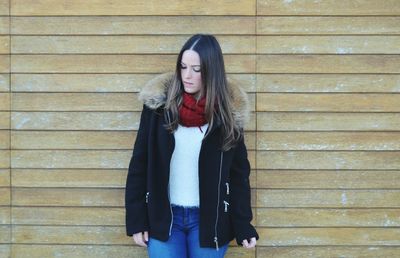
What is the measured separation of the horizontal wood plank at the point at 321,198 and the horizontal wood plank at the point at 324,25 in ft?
3.26

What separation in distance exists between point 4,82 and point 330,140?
2.08 metres

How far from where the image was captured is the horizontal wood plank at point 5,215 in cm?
390

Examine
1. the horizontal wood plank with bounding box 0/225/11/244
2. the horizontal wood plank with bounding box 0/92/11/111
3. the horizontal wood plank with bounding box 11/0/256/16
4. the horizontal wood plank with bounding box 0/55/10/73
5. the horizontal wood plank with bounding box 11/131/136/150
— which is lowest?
the horizontal wood plank with bounding box 0/225/11/244

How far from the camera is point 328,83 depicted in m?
3.81

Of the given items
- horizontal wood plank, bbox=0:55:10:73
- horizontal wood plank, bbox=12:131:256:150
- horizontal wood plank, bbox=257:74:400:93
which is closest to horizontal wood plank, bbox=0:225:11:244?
horizontal wood plank, bbox=12:131:256:150

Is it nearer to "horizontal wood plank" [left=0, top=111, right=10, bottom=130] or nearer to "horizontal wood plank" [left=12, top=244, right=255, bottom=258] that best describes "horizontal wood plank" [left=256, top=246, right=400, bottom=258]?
"horizontal wood plank" [left=12, top=244, right=255, bottom=258]

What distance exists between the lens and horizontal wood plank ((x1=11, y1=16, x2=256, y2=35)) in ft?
12.4

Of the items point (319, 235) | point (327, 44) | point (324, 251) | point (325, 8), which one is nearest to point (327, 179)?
point (319, 235)

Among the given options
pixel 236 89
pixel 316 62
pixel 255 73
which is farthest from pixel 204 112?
pixel 316 62

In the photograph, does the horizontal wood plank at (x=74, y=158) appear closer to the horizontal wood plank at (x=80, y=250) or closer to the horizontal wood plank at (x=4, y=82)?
the horizontal wood plank at (x=4, y=82)

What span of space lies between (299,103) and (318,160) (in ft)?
1.24

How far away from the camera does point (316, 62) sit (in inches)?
150

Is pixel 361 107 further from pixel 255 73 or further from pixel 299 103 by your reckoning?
pixel 255 73

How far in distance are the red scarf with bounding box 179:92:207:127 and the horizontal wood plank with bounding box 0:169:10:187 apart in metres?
1.34
